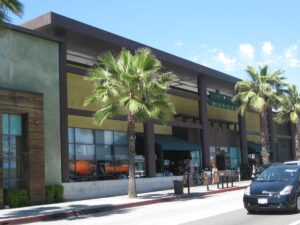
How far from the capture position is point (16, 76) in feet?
75.6

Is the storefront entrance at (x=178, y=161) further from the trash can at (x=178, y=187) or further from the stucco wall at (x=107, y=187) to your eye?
the trash can at (x=178, y=187)

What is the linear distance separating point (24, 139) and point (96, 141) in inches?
341

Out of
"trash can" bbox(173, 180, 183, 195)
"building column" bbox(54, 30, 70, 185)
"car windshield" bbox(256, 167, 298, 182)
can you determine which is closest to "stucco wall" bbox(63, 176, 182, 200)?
"building column" bbox(54, 30, 70, 185)

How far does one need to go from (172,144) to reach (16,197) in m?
16.2

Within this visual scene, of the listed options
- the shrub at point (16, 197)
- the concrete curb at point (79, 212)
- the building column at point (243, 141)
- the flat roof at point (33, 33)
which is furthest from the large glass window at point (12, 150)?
the building column at point (243, 141)

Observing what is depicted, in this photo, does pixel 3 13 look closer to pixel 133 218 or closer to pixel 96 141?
pixel 133 218

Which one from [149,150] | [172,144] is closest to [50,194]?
[149,150]

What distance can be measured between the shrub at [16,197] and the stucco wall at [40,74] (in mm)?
1897

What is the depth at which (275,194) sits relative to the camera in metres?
14.6

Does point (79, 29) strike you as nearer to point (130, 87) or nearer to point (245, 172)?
point (130, 87)

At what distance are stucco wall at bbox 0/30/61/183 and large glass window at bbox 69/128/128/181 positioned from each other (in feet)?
14.9

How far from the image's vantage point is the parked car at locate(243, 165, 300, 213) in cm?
1452

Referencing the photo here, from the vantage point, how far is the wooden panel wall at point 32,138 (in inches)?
880

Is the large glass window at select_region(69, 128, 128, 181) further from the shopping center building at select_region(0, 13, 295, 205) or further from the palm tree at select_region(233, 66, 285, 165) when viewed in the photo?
the palm tree at select_region(233, 66, 285, 165)
